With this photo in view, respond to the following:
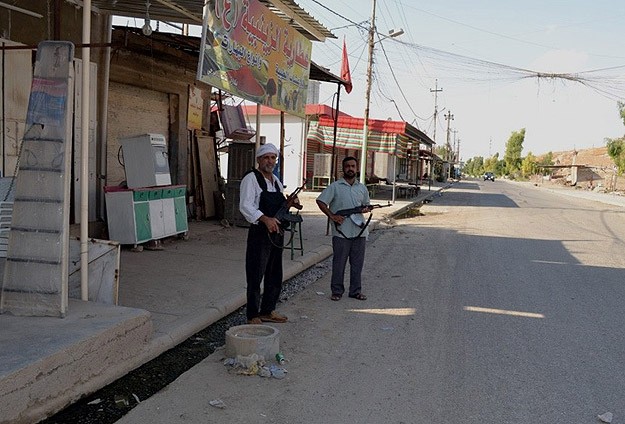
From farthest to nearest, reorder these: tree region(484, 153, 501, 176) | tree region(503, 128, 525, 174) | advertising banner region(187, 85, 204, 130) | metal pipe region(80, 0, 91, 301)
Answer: tree region(484, 153, 501, 176) → tree region(503, 128, 525, 174) → advertising banner region(187, 85, 204, 130) → metal pipe region(80, 0, 91, 301)

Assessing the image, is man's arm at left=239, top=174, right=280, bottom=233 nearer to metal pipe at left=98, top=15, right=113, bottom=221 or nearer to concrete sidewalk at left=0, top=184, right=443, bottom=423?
Answer: concrete sidewalk at left=0, top=184, right=443, bottom=423

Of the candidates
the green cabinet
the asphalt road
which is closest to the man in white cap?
the asphalt road

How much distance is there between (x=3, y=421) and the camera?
10.4ft

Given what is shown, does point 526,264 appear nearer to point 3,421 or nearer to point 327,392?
point 327,392

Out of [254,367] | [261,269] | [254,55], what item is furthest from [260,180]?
[254,55]

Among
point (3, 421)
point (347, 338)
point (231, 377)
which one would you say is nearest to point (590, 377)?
point (347, 338)

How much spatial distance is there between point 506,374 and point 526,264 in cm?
617

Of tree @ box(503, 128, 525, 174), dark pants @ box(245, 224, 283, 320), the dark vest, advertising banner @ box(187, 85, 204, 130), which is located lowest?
dark pants @ box(245, 224, 283, 320)

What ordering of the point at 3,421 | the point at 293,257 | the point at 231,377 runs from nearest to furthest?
the point at 3,421
the point at 231,377
the point at 293,257

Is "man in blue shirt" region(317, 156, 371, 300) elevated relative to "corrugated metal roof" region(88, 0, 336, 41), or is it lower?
lower

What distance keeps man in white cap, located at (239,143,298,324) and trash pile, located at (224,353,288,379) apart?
3.05ft

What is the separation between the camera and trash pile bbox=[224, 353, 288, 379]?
14.5 ft

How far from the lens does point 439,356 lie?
504cm

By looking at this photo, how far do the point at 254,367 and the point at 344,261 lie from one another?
2.92 m
